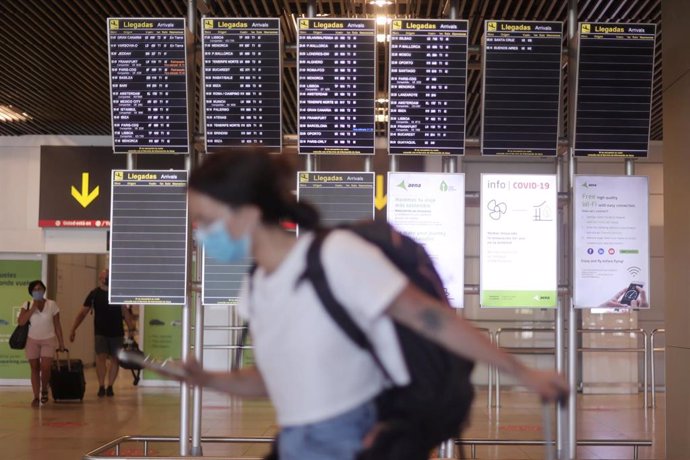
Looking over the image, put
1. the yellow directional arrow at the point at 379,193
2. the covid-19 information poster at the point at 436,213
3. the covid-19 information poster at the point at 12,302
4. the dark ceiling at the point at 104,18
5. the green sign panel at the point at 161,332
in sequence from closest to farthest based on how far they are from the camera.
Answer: the covid-19 information poster at the point at 436,213, the dark ceiling at the point at 104,18, the yellow directional arrow at the point at 379,193, the covid-19 information poster at the point at 12,302, the green sign panel at the point at 161,332

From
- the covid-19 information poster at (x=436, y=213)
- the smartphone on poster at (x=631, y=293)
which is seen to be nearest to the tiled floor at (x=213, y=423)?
the smartphone on poster at (x=631, y=293)

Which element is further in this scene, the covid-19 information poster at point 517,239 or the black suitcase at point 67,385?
the black suitcase at point 67,385

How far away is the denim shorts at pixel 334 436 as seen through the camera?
204cm

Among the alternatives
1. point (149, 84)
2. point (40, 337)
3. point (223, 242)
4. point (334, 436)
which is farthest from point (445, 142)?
point (40, 337)

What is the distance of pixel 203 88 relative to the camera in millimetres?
6148

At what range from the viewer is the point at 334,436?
2.04 meters

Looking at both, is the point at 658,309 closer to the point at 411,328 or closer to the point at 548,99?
the point at 548,99

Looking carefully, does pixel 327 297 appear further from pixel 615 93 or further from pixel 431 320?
pixel 615 93

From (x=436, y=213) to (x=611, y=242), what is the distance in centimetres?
117

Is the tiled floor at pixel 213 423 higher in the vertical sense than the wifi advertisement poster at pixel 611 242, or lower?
lower

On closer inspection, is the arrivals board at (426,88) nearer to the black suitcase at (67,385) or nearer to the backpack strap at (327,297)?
the backpack strap at (327,297)

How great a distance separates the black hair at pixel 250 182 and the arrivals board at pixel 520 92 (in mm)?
4054

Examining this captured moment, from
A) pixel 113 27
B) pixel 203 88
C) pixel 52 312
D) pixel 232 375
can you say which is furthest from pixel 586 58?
pixel 52 312

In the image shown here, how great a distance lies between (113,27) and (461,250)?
2755 mm
